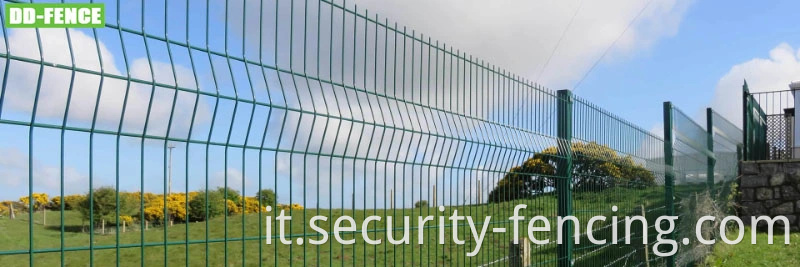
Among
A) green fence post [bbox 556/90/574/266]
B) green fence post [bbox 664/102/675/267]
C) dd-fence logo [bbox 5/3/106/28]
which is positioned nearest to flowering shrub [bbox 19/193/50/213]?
dd-fence logo [bbox 5/3/106/28]

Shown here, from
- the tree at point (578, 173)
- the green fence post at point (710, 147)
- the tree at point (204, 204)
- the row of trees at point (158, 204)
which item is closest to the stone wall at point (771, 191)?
the green fence post at point (710, 147)

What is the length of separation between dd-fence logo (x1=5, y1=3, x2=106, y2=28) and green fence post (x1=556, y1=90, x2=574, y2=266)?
167 inches

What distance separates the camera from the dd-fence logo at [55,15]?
2625 mm

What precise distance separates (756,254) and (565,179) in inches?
308

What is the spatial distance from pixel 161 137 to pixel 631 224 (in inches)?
266

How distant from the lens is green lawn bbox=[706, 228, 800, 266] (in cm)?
1207

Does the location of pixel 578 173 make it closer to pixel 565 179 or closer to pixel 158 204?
pixel 565 179

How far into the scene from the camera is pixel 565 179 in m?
6.39

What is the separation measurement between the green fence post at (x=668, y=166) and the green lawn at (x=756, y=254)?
6.62 feet

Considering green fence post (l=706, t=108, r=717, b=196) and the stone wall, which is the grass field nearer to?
green fence post (l=706, t=108, r=717, b=196)

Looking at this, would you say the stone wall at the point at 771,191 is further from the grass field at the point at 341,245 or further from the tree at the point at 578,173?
the tree at the point at 578,173

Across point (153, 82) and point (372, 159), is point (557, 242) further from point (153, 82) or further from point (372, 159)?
point (153, 82)

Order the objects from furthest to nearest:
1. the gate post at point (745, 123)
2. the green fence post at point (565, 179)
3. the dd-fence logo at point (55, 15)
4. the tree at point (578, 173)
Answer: the gate post at point (745, 123), the green fence post at point (565, 179), the tree at point (578, 173), the dd-fence logo at point (55, 15)

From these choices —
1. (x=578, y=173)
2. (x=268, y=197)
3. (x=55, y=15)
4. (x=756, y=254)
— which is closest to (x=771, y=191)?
(x=756, y=254)
